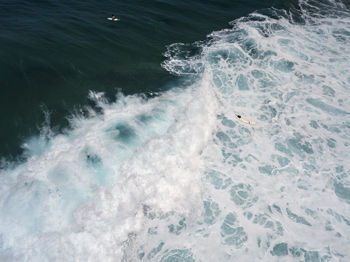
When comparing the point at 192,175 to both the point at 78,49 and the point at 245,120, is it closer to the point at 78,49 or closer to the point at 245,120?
the point at 245,120

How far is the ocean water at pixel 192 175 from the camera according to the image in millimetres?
7945

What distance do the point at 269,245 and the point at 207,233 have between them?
1779 millimetres

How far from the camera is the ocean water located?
7945 millimetres

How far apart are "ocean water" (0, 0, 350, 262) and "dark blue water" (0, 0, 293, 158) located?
2.24ft

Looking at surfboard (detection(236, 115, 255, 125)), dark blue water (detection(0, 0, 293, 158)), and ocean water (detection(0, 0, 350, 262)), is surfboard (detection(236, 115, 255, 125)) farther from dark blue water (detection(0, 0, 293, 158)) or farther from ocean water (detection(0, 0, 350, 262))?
dark blue water (detection(0, 0, 293, 158))

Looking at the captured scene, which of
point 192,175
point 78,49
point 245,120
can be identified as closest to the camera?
point 192,175

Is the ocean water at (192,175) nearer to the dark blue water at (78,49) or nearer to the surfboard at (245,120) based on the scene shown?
the surfboard at (245,120)

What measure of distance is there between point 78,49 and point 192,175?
389 inches

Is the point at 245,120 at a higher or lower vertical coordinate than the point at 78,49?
lower

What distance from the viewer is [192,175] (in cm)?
982

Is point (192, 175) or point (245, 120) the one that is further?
point (245, 120)

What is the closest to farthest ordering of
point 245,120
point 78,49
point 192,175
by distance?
point 192,175
point 245,120
point 78,49

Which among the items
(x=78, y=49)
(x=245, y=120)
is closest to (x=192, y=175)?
(x=245, y=120)

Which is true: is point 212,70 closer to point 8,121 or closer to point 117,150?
point 117,150
